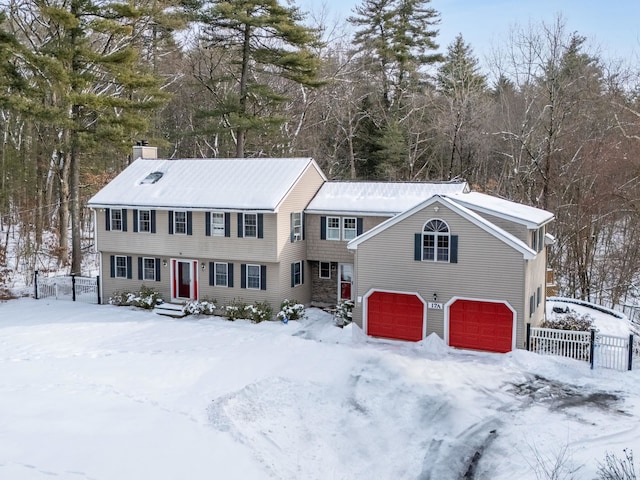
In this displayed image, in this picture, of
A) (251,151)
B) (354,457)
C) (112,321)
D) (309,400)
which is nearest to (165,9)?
(251,151)

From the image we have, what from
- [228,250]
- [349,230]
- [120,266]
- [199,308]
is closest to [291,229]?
[349,230]

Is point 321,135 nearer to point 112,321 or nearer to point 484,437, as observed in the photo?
point 112,321

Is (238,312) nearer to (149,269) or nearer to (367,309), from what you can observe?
(149,269)

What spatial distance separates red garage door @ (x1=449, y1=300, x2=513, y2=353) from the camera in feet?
64.7

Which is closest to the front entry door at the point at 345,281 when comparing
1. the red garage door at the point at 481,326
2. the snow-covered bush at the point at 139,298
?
the red garage door at the point at 481,326

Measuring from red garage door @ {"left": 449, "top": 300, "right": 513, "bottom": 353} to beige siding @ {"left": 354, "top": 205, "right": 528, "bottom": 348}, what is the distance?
Answer: 0.30m

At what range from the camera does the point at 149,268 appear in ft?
86.4

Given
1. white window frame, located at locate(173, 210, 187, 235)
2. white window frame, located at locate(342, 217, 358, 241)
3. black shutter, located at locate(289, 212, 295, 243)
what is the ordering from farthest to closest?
white window frame, located at locate(173, 210, 187, 235), white window frame, located at locate(342, 217, 358, 241), black shutter, located at locate(289, 212, 295, 243)

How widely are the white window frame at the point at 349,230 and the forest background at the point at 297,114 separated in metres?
11.3

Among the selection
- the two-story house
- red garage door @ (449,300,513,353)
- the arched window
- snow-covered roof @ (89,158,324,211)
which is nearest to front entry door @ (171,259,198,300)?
the two-story house

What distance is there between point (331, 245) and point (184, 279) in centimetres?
672

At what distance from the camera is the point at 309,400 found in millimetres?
16328

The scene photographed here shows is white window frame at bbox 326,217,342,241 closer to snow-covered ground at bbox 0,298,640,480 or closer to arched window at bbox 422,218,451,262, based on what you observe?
snow-covered ground at bbox 0,298,640,480

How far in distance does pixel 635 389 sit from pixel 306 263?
534 inches
